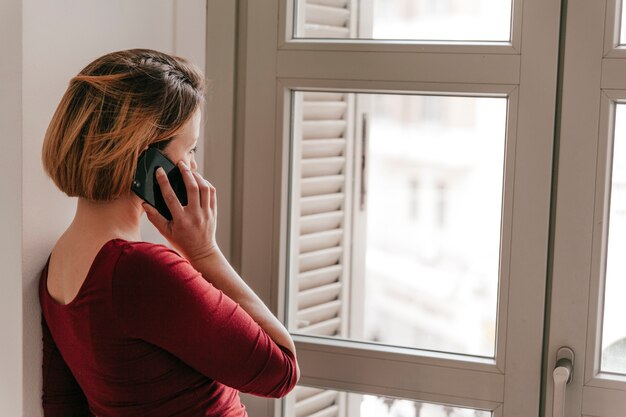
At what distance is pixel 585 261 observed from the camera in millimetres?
1417

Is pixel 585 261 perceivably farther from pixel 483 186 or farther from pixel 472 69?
pixel 472 69

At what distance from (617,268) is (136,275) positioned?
894mm

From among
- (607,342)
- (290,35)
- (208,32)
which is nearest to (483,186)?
(607,342)

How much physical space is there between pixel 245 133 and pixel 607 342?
0.82m

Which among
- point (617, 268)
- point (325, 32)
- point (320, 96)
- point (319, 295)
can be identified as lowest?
point (319, 295)

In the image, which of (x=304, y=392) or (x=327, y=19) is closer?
(x=327, y=19)

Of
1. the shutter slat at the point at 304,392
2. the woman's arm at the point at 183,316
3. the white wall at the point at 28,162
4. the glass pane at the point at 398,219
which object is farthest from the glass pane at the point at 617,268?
the white wall at the point at 28,162

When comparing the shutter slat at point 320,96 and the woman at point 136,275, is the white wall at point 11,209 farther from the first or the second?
the shutter slat at point 320,96

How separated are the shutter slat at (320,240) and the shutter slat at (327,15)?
425mm

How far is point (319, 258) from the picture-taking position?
1.63 metres

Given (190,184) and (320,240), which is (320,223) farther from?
(190,184)

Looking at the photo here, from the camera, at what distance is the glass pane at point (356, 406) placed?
156 cm

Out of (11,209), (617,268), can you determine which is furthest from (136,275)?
(617,268)

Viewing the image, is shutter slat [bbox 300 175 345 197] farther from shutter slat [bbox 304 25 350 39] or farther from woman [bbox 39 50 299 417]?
woman [bbox 39 50 299 417]
